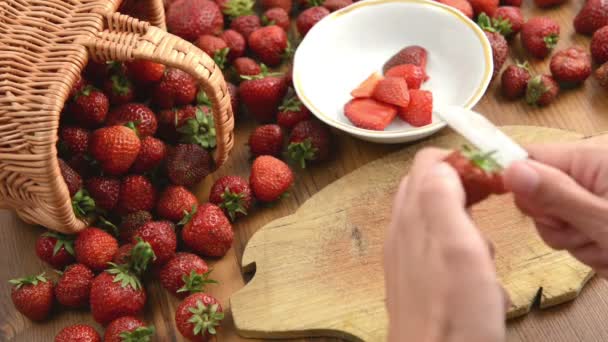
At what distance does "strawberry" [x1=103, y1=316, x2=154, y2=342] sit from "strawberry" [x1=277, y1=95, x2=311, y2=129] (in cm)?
69

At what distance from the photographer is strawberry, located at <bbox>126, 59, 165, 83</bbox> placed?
6.05 ft

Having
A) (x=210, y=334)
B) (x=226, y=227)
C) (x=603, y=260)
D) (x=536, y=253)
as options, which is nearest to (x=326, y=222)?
(x=226, y=227)

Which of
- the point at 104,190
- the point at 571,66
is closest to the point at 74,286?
the point at 104,190

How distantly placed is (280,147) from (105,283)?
603mm

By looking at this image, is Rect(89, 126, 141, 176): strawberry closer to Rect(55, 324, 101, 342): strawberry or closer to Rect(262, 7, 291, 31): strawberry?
Rect(55, 324, 101, 342): strawberry

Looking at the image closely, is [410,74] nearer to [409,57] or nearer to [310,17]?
[409,57]

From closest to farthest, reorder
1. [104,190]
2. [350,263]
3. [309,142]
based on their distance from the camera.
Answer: [350,263]
[104,190]
[309,142]

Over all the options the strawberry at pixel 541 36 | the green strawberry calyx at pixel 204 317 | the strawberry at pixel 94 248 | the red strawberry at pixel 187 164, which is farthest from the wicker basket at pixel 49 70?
the strawberry at pixel 541 36

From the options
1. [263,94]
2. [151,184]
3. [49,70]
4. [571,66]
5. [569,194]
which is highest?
[569,194]

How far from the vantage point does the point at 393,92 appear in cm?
184

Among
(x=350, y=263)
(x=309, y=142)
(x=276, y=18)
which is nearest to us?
(x=350, y=263)

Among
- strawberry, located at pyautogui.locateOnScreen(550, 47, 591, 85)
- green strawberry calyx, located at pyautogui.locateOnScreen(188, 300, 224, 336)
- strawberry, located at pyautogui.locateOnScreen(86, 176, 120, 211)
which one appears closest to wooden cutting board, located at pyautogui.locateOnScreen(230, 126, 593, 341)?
green strawberry calyx, located at pyautogui.locateOnScreen(188, 300, 224, 336)

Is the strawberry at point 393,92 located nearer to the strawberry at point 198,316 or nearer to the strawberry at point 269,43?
the strawberry at point 269,43

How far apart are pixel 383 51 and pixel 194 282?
94 centimetres
